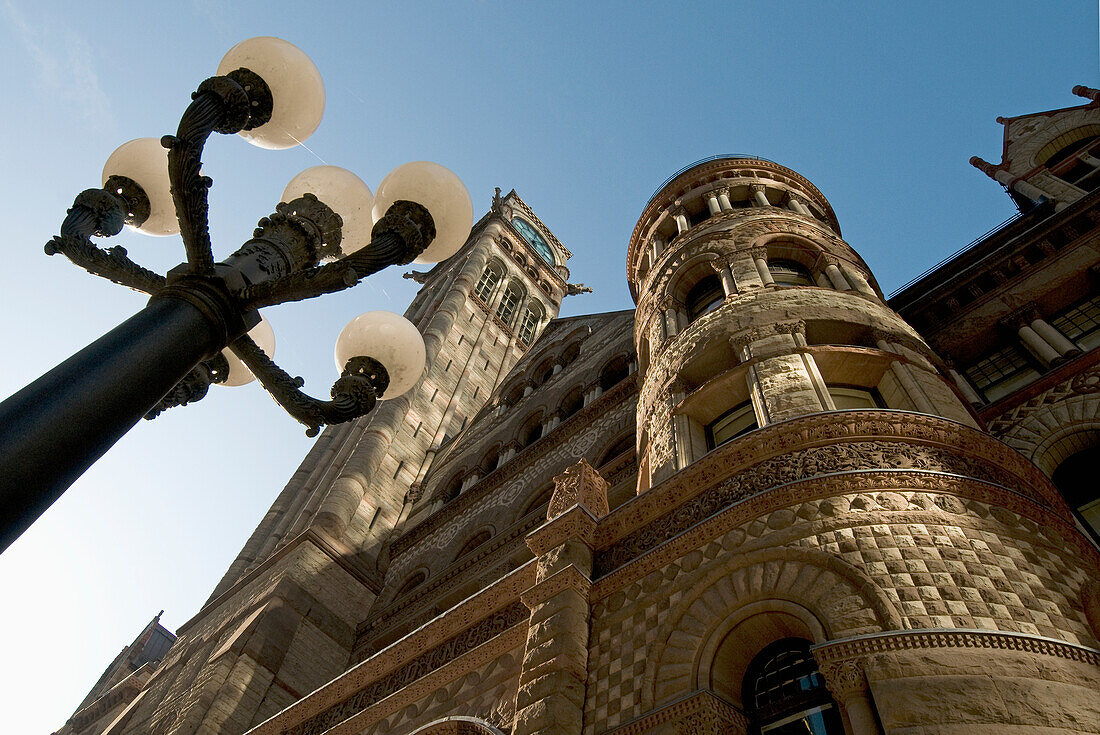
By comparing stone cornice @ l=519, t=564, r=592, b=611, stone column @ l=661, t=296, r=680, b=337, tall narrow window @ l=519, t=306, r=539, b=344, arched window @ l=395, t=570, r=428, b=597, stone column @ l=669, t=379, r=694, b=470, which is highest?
tall narrow window @ l=519, t=306, r=539, b=344

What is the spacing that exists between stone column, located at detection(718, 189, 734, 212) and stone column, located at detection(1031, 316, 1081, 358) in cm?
580

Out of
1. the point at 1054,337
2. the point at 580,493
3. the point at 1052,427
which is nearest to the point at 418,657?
the point at 580,493

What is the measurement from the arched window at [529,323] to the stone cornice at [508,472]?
16005mm

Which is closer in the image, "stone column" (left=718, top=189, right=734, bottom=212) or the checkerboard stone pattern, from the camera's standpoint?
the checkerboard stone pattern

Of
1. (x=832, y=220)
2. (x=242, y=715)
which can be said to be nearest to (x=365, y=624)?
(x=242, y=715)

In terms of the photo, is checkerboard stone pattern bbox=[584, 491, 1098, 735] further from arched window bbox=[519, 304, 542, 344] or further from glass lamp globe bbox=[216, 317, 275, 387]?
arched window bbox=[519, 304, 542, 344]

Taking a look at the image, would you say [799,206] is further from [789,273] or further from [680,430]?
[680,430]

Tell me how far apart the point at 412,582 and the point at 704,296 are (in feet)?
30.7

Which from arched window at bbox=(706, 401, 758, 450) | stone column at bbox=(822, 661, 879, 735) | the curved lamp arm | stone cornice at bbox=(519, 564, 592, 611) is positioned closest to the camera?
stone column at bbox=(822, 661, 879, 735)

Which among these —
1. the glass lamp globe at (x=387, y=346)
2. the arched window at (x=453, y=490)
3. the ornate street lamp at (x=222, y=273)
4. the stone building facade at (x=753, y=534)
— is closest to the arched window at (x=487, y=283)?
the arched window at (x=453, y=490)

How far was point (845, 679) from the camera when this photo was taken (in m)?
5.39

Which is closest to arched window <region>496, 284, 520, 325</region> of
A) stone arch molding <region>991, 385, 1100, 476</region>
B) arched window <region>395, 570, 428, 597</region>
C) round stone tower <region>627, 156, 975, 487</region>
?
arched window <region>395, 570, 428, 597</region>

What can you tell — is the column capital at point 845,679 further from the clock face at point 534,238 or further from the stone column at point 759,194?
the clock face at point 534,238

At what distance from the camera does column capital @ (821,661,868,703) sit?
532 cm
